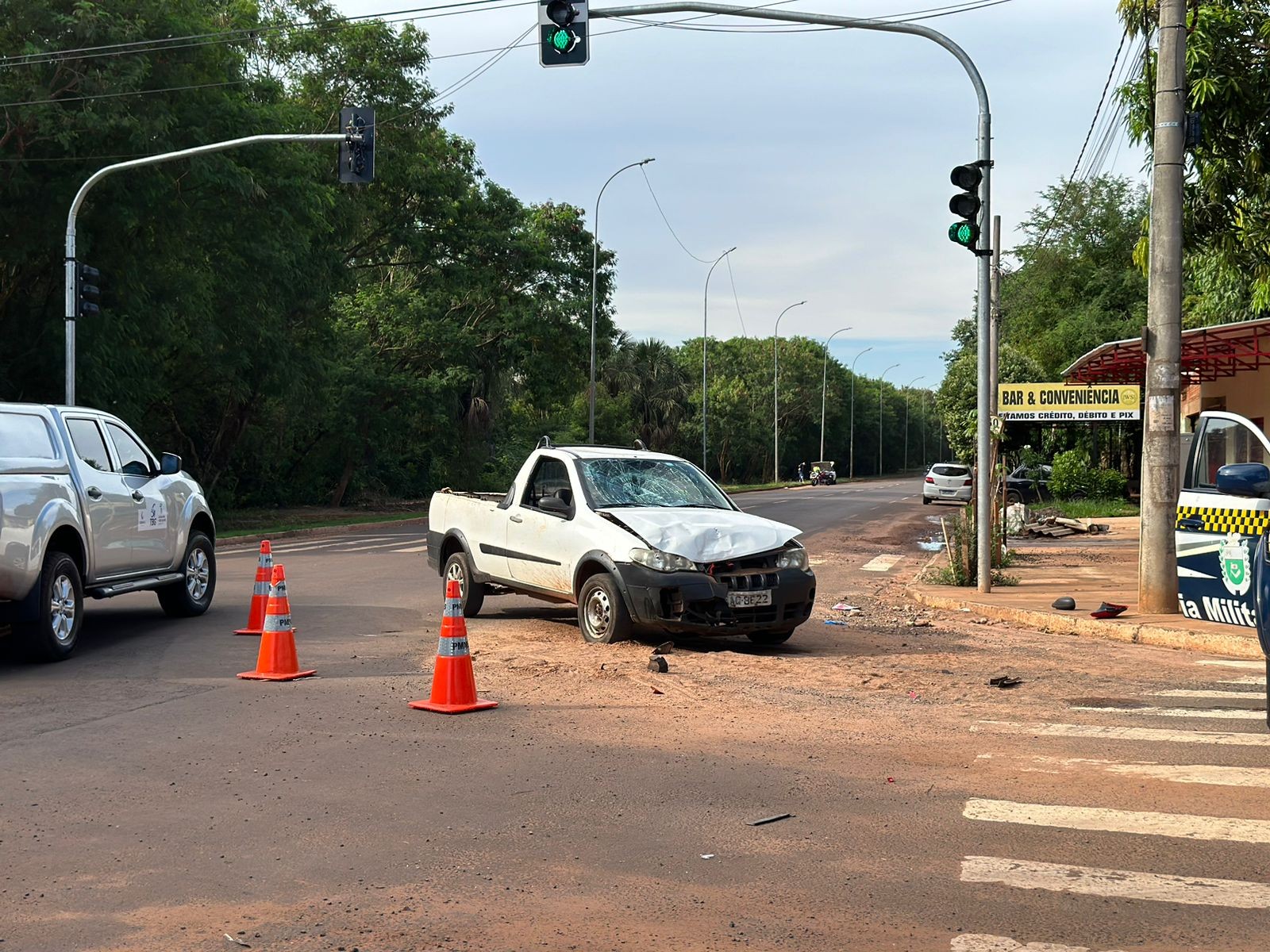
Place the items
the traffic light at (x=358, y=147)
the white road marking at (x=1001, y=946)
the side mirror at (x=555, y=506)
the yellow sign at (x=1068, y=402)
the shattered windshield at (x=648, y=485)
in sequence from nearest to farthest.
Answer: the white road marking at (x=1001, y=946), the side mirror at (x=555, y=506), the shattered windshield at (x=648, y=485), the yellow sign at (x=1068, y=402), the traffic light at (x=358, y=147)

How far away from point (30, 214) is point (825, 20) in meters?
16.4

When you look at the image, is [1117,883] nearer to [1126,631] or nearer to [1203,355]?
[1126,631]

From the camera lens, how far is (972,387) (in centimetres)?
4738

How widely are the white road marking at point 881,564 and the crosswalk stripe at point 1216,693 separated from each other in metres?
10.8

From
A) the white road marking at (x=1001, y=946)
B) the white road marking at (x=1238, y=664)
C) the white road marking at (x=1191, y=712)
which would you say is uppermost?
the white road marking at (x=1001, y=946)

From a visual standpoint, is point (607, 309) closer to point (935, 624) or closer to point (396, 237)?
point (396, 237)

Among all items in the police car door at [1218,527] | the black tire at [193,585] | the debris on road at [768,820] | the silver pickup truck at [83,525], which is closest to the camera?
the debris on road at [768,820]

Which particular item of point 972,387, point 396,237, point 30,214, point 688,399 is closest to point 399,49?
point 396,237

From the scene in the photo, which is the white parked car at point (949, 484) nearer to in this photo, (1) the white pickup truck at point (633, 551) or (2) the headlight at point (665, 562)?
(1) the white pickup truck at point (633, 551)

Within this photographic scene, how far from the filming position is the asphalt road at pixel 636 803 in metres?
4.39

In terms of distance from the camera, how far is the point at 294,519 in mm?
34562

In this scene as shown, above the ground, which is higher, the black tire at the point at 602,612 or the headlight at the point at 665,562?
the headlight at the point at 665,562

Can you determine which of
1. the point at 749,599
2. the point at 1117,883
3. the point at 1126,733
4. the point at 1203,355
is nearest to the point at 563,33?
the point at 749,599

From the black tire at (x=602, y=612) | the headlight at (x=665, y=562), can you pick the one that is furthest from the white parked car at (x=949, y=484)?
the headlight at (x=665, y=562)
